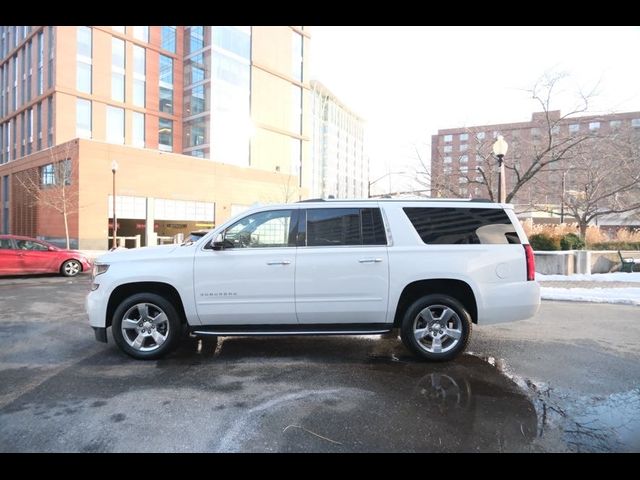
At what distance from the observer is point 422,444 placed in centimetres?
315

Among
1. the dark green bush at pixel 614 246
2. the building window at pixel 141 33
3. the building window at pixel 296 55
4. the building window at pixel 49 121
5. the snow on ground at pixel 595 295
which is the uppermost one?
the building window at pixel 296 55

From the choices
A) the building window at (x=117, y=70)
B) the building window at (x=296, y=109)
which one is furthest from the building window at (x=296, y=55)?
the building window at (x=117, y=70)

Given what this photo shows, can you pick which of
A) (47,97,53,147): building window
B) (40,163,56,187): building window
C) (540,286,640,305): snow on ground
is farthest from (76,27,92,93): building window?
(540,286,640,305): snow on ground

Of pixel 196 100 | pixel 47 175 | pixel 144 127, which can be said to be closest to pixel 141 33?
pixel 196 100

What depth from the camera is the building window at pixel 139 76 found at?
37847mm

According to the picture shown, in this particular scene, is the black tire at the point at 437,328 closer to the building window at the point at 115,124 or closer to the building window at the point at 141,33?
the building window at the point at 115,124

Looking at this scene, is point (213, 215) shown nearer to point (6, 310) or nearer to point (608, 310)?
point (6, 310)

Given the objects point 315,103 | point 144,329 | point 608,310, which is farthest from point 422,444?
point 315,103

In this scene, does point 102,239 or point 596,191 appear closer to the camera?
point 596,191

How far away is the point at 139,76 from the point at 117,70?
2.16m

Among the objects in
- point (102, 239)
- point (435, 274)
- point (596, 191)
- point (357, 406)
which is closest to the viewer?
point (357, 406)

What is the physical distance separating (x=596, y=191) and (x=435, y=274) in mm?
23148

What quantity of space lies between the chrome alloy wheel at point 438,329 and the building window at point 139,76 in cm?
3969

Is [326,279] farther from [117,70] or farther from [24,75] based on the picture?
[24,75]
